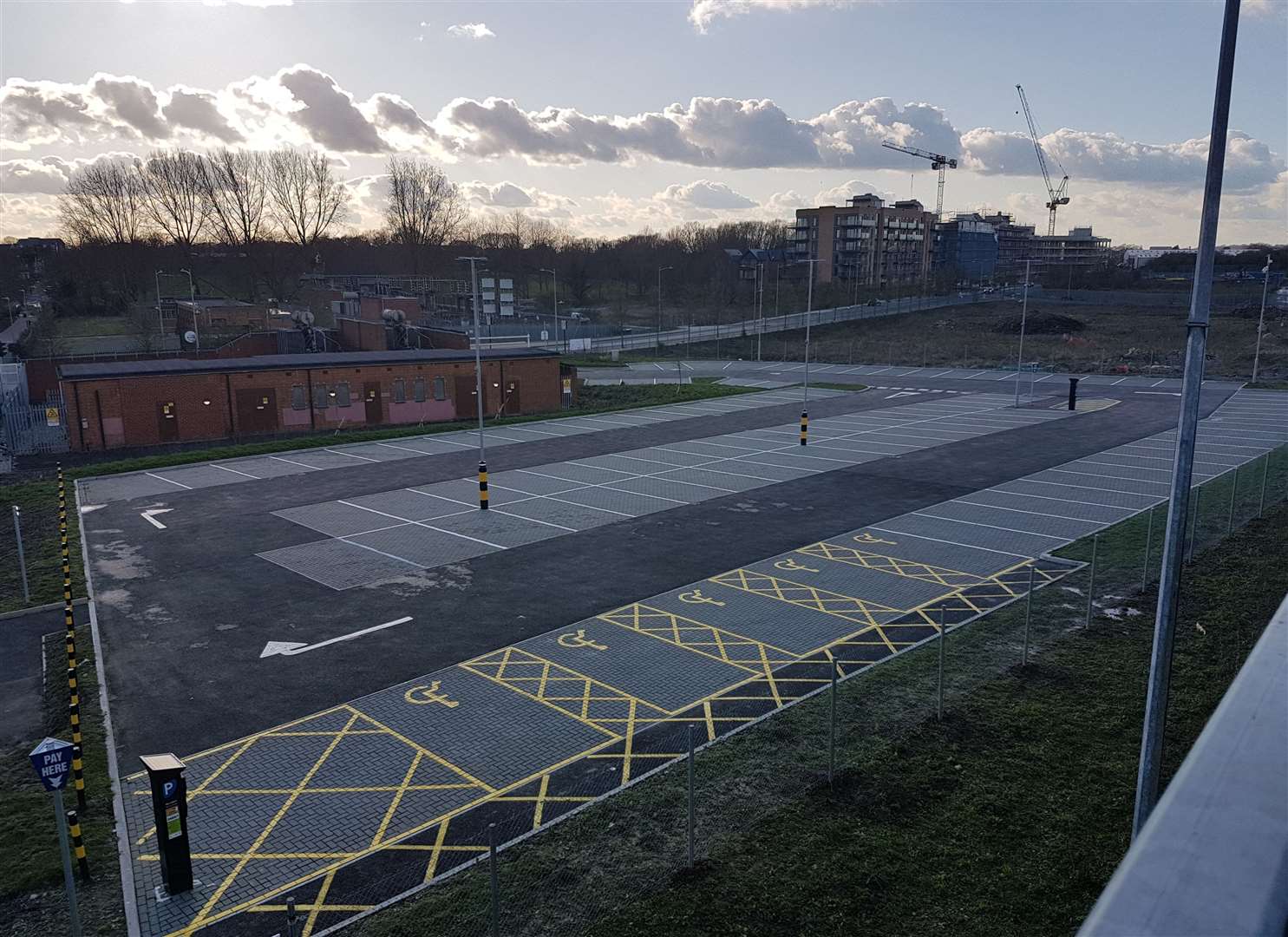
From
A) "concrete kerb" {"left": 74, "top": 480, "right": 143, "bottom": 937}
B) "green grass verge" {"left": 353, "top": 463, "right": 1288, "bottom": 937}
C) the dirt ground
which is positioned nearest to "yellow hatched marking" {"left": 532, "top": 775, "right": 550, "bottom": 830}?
"green grass verge" {"left": 353, "top": 463, "right": 1288, "bottom": 937}

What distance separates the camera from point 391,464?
3819cm

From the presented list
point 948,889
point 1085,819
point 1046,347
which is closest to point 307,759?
point 948,889

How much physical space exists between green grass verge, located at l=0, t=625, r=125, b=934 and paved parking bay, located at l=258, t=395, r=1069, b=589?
836 centimetres

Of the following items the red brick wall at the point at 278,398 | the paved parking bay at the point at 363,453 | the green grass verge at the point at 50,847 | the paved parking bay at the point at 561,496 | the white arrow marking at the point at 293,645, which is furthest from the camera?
the red brick wall at the point at 278,398

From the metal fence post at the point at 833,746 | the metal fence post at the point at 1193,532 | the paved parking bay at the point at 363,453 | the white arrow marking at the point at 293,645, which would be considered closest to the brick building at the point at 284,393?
the paved parking bay at the point at 363,453

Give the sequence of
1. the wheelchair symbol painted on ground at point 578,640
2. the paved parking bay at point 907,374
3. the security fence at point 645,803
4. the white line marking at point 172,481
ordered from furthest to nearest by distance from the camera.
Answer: the paved parking bay at point 907,374 → the white line marking at point 172,481 → the wheelchair symbol painted on ground at point 578,640 → the security fence at point 645,803

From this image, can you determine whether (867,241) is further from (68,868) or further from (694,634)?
(68,868)

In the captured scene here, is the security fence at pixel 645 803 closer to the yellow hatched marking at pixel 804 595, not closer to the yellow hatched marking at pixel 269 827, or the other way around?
the yellow hatched marking at pixel 269 827

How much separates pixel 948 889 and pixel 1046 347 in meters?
88.0

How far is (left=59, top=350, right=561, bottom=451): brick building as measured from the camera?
41.6m

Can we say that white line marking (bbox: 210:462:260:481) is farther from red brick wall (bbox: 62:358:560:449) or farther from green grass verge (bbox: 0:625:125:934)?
green grass verge (bbox: 0:625:125:934)

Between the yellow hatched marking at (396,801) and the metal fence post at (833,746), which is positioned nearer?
the yellow hatched marking at (396,801)

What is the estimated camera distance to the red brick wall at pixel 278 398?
41.3 metres

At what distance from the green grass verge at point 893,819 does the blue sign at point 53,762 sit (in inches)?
153
